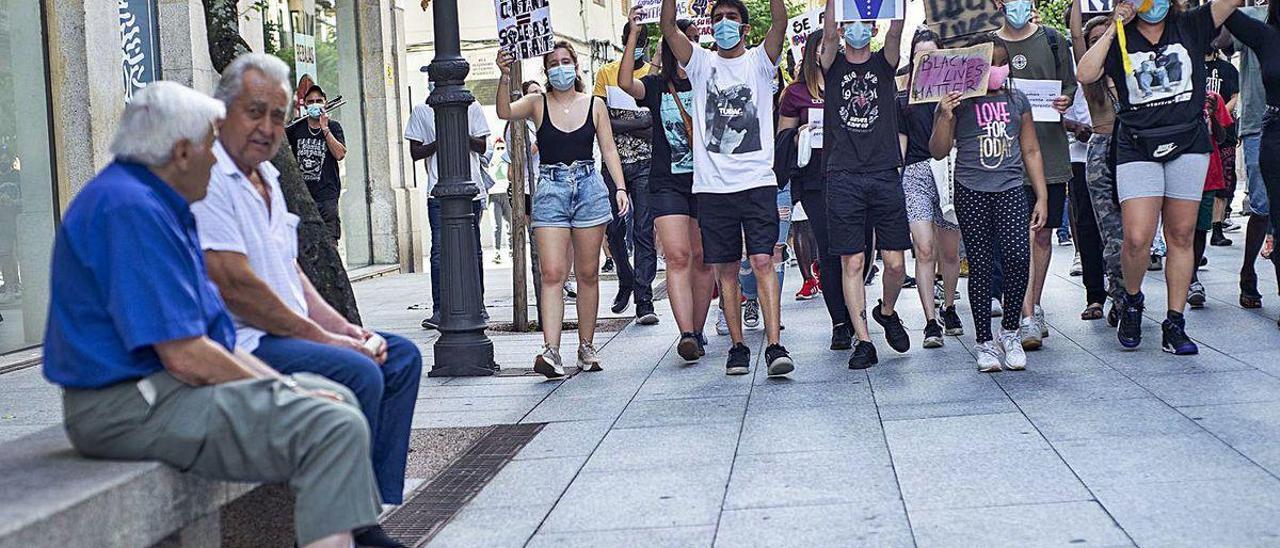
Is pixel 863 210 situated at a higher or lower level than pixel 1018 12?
lower

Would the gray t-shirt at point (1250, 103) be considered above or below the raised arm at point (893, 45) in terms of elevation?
below

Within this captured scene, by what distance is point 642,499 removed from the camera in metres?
5.71

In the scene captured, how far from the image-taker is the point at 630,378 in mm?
9000

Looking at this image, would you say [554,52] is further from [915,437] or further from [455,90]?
[915,437]

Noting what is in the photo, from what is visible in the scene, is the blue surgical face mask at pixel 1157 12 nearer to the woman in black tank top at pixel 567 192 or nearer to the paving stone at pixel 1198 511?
the woman in black tank top at pixel 567 192

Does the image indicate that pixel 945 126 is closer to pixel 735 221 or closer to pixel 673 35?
pixel 735 221

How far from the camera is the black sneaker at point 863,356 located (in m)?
8.80

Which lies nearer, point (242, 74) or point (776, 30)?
point (242, 74)

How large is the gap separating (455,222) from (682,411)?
101 inches

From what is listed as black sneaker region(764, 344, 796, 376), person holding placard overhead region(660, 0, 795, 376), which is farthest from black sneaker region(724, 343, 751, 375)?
black sneaker region(764, 344, 796, 376)

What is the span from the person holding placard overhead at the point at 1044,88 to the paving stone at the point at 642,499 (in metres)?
3.86

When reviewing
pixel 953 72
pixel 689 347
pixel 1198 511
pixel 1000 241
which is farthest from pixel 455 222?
pixel 1198 511

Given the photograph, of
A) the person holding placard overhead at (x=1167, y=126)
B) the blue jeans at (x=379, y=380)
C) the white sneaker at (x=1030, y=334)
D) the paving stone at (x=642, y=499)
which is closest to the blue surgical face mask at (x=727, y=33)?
the person holding placard overhead at (x=1167, y=126)

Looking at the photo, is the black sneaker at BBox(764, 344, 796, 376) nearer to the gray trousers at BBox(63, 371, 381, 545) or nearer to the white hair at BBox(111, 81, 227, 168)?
the gray trousers at BBox(63, 371, 381, 545)
